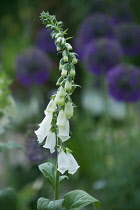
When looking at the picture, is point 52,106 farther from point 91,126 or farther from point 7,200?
point 91,126

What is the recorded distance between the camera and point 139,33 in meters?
2.19

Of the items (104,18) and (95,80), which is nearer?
(104,18)

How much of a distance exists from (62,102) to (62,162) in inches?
4.1

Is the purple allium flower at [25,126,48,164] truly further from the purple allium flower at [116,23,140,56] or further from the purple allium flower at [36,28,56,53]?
the purple allium flower at [36,28,56,53]

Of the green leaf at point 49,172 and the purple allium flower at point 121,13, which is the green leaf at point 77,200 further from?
the purple allium flower at point 121,13

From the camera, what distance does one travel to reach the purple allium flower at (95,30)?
2.13m

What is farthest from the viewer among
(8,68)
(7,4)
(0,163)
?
(8,68)

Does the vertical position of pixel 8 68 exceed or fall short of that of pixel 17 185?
it exceeds it

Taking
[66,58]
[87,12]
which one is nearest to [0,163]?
[87,12]

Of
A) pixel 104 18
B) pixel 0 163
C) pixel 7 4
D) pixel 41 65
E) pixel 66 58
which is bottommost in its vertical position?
pixel 66 58

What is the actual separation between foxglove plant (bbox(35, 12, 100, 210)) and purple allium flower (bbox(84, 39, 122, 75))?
3.74 feet

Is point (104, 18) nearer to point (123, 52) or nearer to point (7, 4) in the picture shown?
point (123, 52)

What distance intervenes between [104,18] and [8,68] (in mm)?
1467

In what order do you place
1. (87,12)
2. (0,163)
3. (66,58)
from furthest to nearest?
(87,12) → (0,163) → (66,58)
